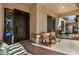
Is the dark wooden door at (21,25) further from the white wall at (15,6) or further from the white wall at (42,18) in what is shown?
the white wall at (42,18)

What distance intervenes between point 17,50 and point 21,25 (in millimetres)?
513

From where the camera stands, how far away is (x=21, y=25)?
2469mm

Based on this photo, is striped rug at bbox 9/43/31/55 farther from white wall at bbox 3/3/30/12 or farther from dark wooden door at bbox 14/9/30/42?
white wall at bbox 3/3/30/12

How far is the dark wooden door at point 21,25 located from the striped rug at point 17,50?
11 centimetres

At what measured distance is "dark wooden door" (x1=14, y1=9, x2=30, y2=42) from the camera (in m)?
2.41

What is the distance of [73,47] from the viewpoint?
2.35m

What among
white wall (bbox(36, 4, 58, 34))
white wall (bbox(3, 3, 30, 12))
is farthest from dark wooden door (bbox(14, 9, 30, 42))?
white wall (bbox(36, 4, 58, 34))

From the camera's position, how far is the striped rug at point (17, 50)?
92.1 inches

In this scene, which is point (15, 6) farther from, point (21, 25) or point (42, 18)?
point (42, 18)

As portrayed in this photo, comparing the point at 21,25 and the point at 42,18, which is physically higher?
the point at 42,18

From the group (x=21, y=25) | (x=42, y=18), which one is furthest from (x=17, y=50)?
(x=42, y=18)

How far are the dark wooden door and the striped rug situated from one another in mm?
111
